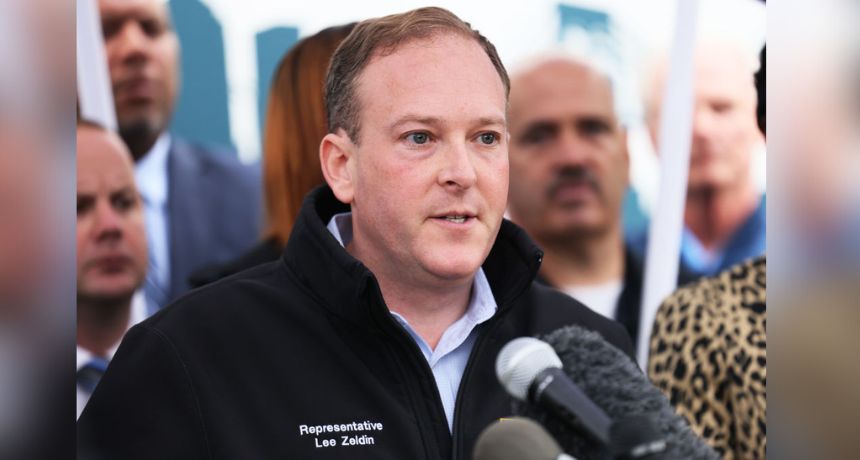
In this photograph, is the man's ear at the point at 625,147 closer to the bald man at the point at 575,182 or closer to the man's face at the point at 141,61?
the bald man at the point at 575,182

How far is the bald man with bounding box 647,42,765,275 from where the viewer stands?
4.85 m

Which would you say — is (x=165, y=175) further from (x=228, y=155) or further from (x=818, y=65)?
(x=818, y=65)

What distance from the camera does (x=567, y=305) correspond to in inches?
129

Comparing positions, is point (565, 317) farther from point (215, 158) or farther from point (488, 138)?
point (215, 158)

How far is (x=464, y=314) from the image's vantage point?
306 cm

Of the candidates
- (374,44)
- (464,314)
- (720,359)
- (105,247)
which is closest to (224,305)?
(464,314)

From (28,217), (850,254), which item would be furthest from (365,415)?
(28,217)

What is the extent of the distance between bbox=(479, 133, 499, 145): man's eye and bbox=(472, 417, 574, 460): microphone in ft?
3.89

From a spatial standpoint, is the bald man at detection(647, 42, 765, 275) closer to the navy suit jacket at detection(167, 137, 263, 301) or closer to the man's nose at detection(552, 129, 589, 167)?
the man's nose at detection(552, 129, 589, 167)

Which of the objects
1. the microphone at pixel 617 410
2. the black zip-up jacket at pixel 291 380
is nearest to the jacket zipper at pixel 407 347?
the black zip-up jacket at pixel 291 380

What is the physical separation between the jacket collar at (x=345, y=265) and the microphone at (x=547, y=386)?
91 centimetres

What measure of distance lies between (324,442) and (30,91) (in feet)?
4.59

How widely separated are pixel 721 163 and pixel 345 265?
100 inches

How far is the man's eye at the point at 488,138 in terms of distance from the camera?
9.48 feet
